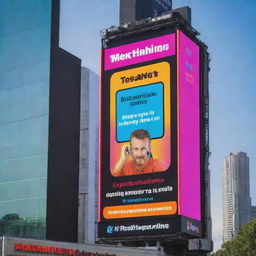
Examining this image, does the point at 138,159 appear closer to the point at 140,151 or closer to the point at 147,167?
the point at 140,151

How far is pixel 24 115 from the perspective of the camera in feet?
217

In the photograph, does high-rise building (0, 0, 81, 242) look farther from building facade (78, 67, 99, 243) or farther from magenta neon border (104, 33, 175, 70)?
magenta neon border (104, 33, 175, 70)

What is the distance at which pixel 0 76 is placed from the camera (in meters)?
68.1

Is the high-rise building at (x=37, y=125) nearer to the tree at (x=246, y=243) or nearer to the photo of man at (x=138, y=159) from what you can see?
the photo of man at (x=138, y=159)

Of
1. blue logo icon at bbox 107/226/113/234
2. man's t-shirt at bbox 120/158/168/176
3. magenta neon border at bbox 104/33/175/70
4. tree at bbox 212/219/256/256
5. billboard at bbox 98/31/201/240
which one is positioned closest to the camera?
billboard at bbox 98/31/201/240

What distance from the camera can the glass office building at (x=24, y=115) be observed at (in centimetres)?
6406

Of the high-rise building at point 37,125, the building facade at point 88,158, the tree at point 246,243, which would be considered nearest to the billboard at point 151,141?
the high-rise building at point 37,125

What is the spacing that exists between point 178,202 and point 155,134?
241 inches

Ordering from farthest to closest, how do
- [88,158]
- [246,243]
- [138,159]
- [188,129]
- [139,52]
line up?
[246,243] < [88,158] < [139,52] < [138,159] < [188,129]

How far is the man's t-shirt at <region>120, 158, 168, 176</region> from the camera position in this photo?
61.6m

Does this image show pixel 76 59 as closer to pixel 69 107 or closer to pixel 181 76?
pixel 69 107

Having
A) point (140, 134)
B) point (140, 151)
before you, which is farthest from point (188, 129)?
point (140, 151)

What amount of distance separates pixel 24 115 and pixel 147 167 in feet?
39.4

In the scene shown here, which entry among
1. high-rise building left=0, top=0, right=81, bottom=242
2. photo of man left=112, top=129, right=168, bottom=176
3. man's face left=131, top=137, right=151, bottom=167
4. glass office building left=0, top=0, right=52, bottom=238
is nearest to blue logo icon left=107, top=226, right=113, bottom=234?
high-rise building left=0, top=0, right=81, bottom=242
